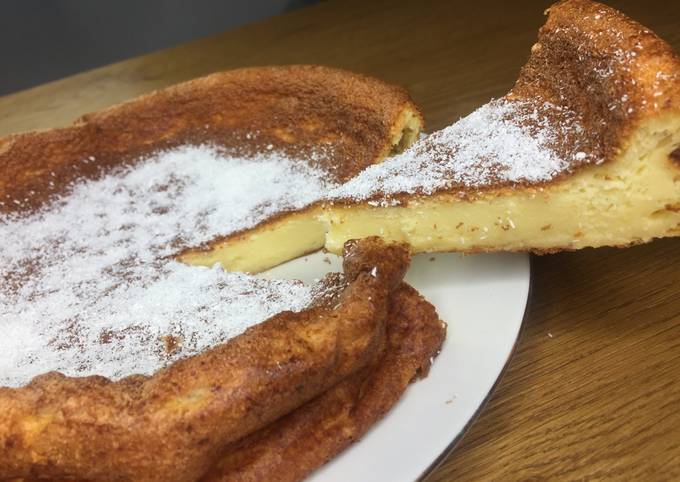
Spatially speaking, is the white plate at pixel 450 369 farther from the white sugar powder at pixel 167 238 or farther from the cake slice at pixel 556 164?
the white sugar powder at pixel 167 238

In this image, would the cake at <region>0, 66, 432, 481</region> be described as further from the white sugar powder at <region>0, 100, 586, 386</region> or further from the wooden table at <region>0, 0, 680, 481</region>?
the wooden table at <region>0, 0, 680, 481</region>

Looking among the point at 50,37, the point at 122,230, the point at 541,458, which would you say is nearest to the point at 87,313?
the point at 122,230

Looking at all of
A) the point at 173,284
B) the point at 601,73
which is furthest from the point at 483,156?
Result: the point at 173,284

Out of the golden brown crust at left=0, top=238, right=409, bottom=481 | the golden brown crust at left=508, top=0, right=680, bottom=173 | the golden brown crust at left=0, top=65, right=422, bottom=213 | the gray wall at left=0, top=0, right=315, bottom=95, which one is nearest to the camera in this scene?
the golden brown crust at left=0, top=238, right=409, bottom=481

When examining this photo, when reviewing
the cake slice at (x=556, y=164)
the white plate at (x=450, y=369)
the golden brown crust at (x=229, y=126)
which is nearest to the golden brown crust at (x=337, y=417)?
the white plate at (x=450, y=369)

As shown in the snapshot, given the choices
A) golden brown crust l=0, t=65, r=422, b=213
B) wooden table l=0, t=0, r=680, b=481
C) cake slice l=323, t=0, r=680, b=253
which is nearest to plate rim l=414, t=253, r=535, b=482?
wooden table l=0, t=0, r=680, b=481

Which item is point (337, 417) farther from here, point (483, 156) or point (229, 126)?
point (229, 126)
